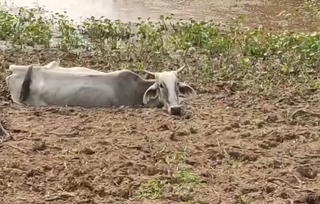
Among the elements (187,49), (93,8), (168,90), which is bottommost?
(93,8)

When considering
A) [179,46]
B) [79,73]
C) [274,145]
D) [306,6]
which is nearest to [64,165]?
[274,145]

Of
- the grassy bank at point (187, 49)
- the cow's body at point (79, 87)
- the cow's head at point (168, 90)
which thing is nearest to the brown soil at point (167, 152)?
the cow's head at point (168, 90)

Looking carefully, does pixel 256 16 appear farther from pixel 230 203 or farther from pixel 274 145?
pixel 230 203

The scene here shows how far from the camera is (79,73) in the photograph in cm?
805

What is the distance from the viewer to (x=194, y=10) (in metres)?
14.4

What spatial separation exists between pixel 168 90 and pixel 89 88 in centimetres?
80

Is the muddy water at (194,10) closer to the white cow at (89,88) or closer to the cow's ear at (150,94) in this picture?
the white cow at (89,88)

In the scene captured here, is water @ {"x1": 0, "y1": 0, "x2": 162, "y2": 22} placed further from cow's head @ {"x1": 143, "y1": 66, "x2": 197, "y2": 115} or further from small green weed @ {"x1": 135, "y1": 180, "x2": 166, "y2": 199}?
small green weed @ {"x1": 135, "y1": 180, "x2": 166, "y2": 199}

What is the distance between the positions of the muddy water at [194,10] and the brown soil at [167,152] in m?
5.53

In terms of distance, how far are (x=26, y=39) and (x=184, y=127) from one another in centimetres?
402

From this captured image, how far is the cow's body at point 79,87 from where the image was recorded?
25.7ft

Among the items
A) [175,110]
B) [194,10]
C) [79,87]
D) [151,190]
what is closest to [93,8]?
[194,10]

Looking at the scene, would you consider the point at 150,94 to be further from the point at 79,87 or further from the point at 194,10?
the point at 194,10

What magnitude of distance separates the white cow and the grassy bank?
88cm
